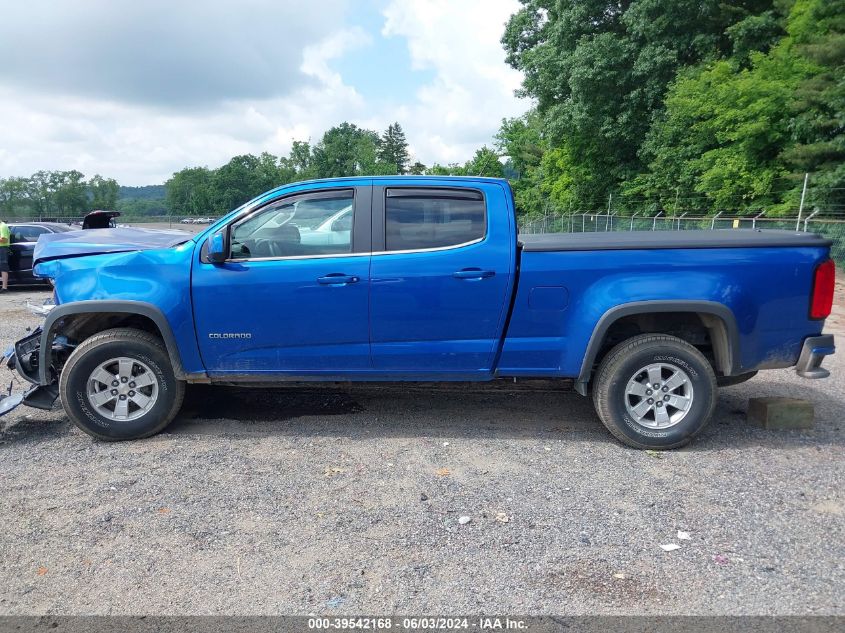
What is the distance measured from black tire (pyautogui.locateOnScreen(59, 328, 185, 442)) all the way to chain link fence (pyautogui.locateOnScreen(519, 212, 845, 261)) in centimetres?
560

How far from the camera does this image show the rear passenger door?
432cm

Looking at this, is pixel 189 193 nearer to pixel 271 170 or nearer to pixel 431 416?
pixel 271 170

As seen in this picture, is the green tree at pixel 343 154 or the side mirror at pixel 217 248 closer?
the side mirror at pixel 217 248

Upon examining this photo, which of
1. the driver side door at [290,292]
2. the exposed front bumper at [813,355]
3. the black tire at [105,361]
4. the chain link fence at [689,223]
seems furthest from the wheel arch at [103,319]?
the chain link fence at [689,223]

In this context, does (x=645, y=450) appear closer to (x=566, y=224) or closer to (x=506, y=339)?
(x=506, y=339)

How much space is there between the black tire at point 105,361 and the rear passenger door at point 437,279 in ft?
5.26

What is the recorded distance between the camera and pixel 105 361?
14.7ft

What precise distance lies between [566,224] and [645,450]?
92.1ft

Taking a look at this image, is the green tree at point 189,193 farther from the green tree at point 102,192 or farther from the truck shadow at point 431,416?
the truck shadow at point 431,416

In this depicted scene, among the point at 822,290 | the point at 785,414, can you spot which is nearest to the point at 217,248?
the point at 822,290

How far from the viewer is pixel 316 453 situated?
435cm

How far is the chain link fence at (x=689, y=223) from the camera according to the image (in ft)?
49.5

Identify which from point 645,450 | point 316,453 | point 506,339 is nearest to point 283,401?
point 316,453

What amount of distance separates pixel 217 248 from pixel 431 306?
1591 millimetres
